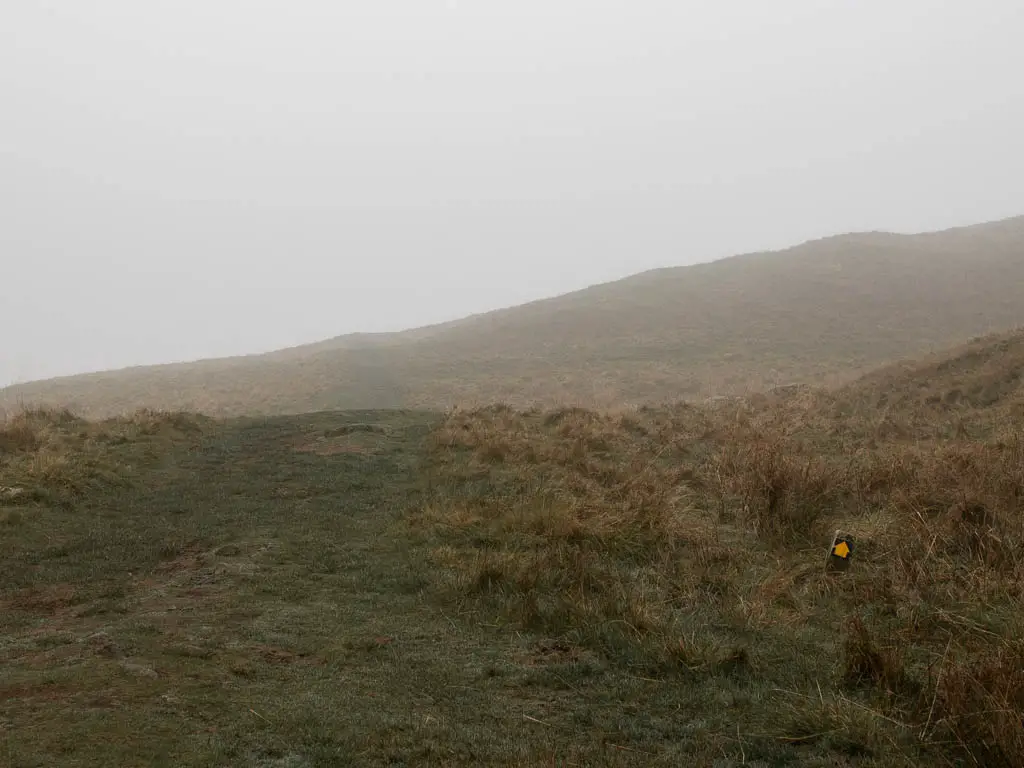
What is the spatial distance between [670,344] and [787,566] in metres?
34.7

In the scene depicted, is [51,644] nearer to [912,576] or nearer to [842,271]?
[912,576]

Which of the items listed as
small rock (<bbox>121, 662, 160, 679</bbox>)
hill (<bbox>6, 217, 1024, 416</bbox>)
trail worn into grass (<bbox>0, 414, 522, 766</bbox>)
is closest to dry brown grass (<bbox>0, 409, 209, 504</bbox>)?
trail worn into grass (<bbox>0, 414, 522, 766</bbox>)

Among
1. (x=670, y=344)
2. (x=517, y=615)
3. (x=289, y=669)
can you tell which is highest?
(x=289, y=669)

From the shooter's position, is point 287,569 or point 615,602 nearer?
point 615,602

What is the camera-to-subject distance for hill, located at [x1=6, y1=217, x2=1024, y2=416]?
32812mm

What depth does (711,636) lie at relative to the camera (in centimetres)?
509

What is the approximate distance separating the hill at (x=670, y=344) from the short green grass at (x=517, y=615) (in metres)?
18.8

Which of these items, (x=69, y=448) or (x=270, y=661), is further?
(x=69, y=448)

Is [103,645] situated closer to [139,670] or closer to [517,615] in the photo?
[139,670]

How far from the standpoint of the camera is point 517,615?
579cm

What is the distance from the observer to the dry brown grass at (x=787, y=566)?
392 cm

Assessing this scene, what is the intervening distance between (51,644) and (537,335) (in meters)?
42.2

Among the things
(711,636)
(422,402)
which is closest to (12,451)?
(711,636)

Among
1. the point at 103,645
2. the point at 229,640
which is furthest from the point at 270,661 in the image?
the point at 103,645
